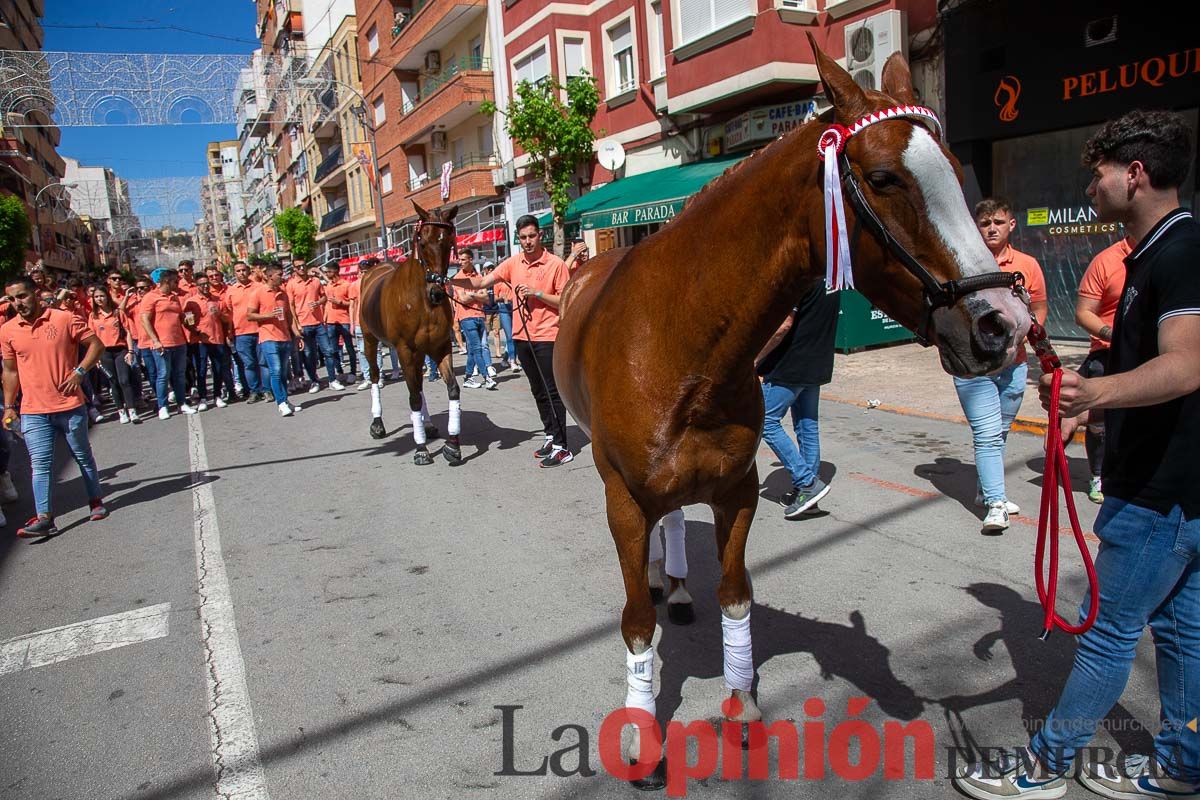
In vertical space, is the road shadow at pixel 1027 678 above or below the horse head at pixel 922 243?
below

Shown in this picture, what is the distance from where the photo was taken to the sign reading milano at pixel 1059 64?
9.32 metres

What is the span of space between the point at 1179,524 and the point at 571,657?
249 centimetres

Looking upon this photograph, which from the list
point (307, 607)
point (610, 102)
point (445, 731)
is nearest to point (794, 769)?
point (445, 731)

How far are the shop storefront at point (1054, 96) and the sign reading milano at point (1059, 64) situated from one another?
0.04 feet

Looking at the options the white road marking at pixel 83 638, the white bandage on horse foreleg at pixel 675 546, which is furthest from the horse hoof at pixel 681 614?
the white road marking at pixel 83 638

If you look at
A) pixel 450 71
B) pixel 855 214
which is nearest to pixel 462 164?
pixel 450 71

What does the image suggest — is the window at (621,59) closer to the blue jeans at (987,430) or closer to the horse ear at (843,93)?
the blue jeans at (987,430)

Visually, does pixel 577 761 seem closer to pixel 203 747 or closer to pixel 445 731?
pixel 445 731

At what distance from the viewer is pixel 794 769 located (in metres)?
2.71

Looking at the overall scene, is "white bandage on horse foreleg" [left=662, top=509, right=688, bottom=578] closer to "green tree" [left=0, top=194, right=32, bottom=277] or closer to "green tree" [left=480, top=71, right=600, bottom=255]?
"green tree" [left=480, top=71, right=600, bottom=255]

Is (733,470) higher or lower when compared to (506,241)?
lower

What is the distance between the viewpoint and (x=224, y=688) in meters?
3.51

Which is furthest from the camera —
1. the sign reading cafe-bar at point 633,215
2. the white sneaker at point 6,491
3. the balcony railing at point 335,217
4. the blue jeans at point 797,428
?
the balcony railing at point 335,217

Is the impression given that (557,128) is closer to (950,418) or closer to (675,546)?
(950,418)
